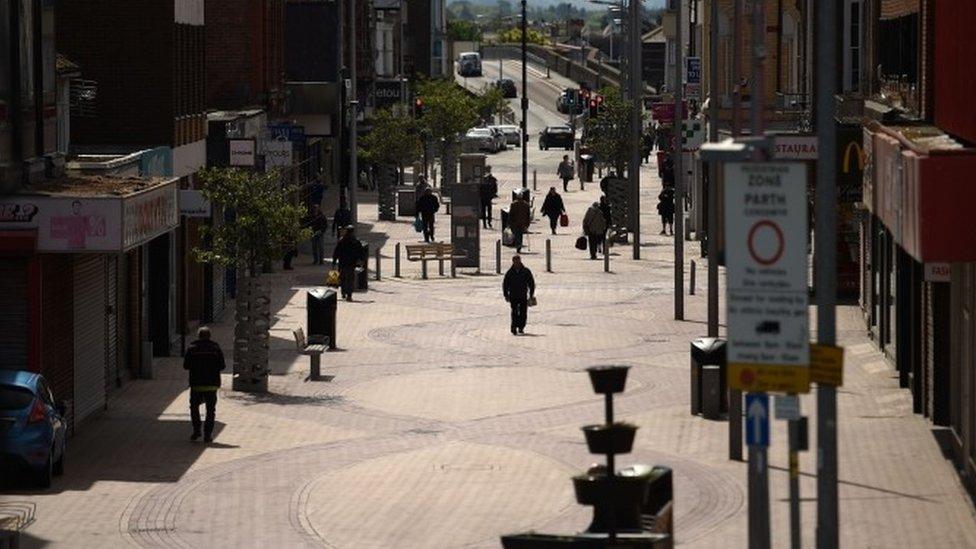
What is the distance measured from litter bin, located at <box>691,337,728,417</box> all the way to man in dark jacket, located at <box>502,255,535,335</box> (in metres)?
10.7

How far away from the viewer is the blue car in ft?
83.3

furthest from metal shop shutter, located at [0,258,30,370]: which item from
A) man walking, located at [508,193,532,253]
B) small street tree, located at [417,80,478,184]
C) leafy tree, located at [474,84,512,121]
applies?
leafy tree, located at [474,84,512,121]

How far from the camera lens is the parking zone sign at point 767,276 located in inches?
640

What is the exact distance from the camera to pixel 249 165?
44.8 m

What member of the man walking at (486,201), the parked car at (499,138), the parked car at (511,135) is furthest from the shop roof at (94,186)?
the parked car at (511,135)

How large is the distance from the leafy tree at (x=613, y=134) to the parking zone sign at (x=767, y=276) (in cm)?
5707

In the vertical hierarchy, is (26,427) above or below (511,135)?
below

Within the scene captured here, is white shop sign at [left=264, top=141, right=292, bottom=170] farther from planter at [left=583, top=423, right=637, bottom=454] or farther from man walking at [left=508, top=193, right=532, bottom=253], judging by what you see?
planter at [left=583, top=423, right=637, bottom=454]

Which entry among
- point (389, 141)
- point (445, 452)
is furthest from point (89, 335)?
point (389, 141)

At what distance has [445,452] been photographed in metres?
28.7

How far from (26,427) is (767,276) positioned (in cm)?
1167

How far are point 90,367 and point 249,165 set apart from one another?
13478 millimetres

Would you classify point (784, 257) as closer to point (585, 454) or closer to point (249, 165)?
point (585, 454)

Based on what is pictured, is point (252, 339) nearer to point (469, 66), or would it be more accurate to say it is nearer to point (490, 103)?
point (490, 103)
